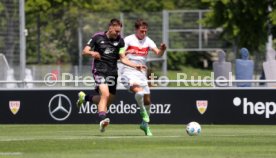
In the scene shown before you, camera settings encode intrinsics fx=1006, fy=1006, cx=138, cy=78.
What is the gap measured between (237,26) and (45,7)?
11291 mm

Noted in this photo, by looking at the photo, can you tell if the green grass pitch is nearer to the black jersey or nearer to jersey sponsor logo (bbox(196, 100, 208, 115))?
the black jersey

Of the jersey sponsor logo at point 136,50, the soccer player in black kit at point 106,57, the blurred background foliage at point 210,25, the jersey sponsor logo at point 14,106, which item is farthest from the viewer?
the blurred background foliage at point 210,25

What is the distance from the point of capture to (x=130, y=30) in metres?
37.0

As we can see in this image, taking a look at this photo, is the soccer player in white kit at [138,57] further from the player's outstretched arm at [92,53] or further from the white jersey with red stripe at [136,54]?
the player's outstretched arm at [92,53]

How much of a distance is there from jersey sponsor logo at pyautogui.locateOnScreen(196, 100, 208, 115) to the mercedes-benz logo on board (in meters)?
3.40

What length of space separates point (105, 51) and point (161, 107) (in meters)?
6.59

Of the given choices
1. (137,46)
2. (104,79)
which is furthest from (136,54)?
(104,79)

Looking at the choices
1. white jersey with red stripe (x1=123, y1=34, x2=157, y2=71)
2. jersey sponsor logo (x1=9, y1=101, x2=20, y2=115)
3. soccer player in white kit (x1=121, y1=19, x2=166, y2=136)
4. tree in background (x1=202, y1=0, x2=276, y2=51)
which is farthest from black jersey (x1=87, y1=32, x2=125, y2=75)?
tree in background (x1=202, y1=0, x2=276, y2=51)

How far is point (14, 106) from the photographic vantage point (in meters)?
26.9

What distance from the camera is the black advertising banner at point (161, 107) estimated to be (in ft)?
83.6

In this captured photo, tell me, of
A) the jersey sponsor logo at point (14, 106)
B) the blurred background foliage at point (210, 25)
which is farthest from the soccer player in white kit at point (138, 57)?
the blurred background foliage at point (210, 25)

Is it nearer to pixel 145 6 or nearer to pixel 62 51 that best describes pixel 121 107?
pixel 62 51

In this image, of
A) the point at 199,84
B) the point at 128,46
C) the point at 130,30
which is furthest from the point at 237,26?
the point at 128,46

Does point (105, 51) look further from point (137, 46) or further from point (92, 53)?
point (137, 46)
